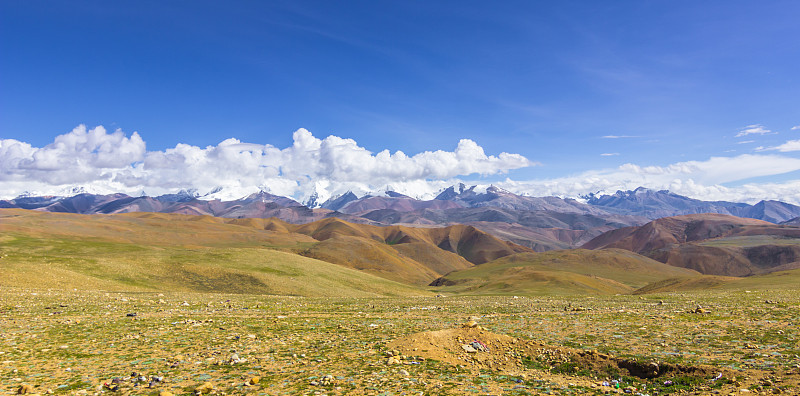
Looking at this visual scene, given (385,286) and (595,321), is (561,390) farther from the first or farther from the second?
(385,286)

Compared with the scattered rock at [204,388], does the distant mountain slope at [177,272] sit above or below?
below

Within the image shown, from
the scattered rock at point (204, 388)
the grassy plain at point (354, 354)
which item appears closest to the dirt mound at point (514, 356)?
the grassy plain at point (354, 354)

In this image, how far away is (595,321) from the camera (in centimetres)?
2597

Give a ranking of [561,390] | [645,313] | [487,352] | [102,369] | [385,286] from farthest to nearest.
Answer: [385,286], [645,313], [487,352], [102,369], [561,390]

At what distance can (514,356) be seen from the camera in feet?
55.5

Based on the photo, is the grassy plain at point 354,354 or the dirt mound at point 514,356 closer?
the grassy plain at point 354,354

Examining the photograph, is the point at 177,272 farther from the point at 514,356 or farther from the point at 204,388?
the point at 514,356

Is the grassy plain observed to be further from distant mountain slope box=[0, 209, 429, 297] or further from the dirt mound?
distant mountain slope box=[0, 209, 429, 297]

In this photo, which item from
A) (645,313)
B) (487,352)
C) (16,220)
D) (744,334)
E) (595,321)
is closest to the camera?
(487,352)

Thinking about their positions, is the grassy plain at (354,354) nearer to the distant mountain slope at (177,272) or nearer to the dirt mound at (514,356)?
the dirt mound at (514,356)

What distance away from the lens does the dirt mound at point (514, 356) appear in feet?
48.2

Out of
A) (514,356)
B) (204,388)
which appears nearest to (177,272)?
(204,388)

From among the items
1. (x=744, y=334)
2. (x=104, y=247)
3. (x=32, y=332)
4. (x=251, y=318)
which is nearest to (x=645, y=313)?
(x=744, y=334)

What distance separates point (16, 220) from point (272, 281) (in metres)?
190
